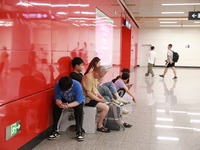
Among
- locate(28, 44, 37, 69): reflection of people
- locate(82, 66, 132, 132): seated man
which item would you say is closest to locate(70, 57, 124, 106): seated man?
locate(82, 66, 132, 132): seated man

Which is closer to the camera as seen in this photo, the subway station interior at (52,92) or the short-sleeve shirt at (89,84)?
the subway station interior at (52,92)


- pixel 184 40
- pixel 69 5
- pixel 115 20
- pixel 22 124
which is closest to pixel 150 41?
pixel 184 40

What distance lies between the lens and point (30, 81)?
335 cm

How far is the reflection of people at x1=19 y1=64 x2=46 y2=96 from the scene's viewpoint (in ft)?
10.3

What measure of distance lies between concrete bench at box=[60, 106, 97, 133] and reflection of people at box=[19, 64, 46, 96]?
0.71 meters

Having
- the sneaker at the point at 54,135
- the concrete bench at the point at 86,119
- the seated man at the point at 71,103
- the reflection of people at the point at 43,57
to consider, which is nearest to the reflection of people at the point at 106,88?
the concrete bench at the point at 86,119

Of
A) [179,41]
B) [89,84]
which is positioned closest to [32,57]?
[89,84]

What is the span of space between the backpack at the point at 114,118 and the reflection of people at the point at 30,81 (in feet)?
4.31

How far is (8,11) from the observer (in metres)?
2.80

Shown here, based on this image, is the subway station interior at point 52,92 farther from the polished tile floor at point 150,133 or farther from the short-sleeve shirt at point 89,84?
the short-sleeve shirt at point 89,84

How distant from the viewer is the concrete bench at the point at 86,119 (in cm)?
422

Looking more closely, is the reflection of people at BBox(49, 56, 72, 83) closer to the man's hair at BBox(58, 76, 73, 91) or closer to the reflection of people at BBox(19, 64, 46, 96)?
the reflection of people at BBox(19, 64, 46, 96)

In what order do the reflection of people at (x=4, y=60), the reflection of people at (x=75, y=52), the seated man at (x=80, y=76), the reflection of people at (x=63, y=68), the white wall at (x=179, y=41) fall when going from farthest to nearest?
1. the white wall at (x=179, y=41)
2. the reflection of people at (x=75, y=52)
3. the seated man at (x=80, y=76)
4. the reflection of people at (x=63, y=68)
5. the reflection of people at (x=4, y=60)

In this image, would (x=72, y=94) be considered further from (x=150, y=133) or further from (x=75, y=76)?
(x=150, y=133)
